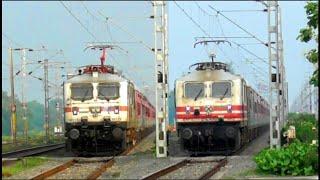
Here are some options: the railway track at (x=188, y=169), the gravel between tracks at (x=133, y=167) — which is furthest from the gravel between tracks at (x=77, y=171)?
the railway track at (x=188, y=169)

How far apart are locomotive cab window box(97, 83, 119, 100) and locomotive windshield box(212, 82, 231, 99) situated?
13.2ft

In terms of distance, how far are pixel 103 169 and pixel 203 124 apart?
6896 millimetres

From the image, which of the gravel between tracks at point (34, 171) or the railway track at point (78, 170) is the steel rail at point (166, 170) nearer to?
the railway track at point (78, 170)

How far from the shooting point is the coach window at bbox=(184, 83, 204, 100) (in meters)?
25.5

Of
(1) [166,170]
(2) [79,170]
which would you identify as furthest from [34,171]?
(1) [166,170]

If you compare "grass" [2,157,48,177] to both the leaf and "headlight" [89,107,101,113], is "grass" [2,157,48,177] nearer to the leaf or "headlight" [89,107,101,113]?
"headlight" [89,107,101,113]

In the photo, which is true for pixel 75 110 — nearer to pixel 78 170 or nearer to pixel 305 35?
pixel 78 170

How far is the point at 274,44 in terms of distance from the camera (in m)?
25.5

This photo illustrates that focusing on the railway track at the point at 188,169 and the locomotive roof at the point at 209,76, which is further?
the locomotive roof at the point at 209,76

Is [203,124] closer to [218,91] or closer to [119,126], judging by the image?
[218,91]

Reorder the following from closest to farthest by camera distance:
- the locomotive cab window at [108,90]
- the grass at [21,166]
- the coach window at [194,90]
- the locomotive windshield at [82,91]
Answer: the grass at [21,166] → the coach window at [194,90] → the locomotive windshield at [82,91] → the locomotive cab window at [108,90]

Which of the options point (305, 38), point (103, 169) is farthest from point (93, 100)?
point (305, 38)

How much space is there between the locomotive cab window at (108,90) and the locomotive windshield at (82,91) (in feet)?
1.28

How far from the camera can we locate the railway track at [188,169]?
1667 cm
